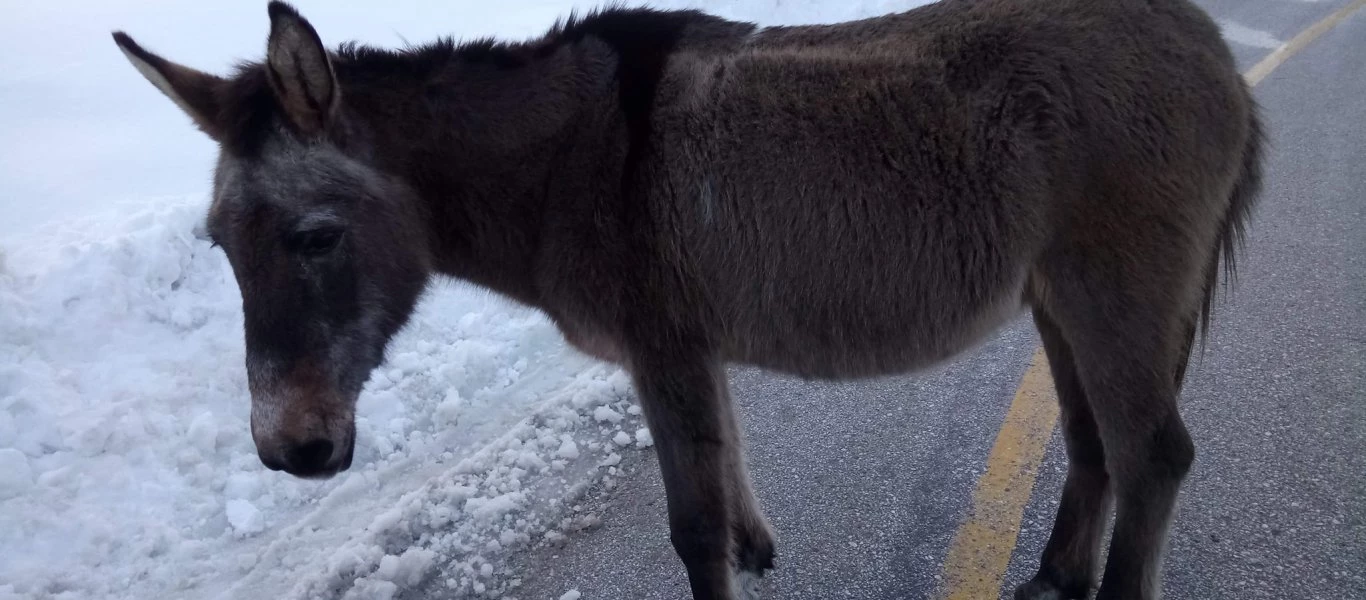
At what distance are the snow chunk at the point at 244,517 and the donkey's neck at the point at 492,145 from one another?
1.84 metres

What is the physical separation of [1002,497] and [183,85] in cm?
Answer: 346

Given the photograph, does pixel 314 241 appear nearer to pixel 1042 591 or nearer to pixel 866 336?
pixel 866 336

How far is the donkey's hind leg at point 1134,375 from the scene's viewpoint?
2695 millimetres

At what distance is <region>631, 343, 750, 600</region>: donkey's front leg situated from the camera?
284 centimetres

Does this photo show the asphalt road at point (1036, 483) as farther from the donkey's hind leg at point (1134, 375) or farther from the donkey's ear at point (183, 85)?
the donkey's ear at point (183, 85)

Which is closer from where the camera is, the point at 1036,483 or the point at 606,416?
the point at 1036,483

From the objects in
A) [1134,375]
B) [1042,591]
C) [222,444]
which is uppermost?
[1134,375]

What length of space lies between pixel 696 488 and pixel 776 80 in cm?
136

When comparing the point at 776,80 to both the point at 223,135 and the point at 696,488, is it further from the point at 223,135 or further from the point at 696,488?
the point at 223,135

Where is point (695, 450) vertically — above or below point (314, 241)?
below

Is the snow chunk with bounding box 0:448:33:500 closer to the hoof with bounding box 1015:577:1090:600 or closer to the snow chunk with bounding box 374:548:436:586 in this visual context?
the snow chunk with bounding box 374:548:436:586

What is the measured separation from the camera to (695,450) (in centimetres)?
289

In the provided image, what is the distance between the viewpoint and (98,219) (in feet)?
19.8

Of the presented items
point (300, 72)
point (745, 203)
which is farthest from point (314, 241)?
point (745, 203)
